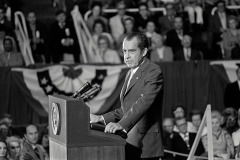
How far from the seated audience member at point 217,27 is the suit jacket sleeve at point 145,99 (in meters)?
8.69

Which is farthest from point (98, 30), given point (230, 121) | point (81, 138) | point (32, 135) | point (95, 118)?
point (81, 138)

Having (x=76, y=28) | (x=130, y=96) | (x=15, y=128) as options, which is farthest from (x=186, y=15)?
(x=130, y=96)

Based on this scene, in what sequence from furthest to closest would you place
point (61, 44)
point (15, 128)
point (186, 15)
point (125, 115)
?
point (186, 15)
point (61, 44)
point (15, 128)
point (125, 115)

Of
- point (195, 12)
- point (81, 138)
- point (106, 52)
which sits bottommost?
point (81, 138)

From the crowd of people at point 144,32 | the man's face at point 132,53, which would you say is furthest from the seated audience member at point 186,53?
the man's face at point 132,53

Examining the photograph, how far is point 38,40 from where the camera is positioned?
12727mm

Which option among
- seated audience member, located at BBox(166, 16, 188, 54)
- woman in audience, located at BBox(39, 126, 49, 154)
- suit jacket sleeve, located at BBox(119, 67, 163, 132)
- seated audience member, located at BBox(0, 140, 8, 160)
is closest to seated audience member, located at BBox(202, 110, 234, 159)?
woman in audience, located at BBox(39, 126, 49, 154)

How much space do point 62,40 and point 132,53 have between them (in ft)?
26.3

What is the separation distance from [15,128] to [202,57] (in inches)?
161

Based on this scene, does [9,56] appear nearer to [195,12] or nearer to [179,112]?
[179,112]

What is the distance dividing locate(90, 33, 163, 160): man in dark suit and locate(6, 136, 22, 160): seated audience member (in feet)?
13.8

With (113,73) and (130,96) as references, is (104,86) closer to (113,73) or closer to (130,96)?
(113,73)

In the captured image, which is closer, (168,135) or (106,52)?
(168,135)

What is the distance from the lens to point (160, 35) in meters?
12.7
